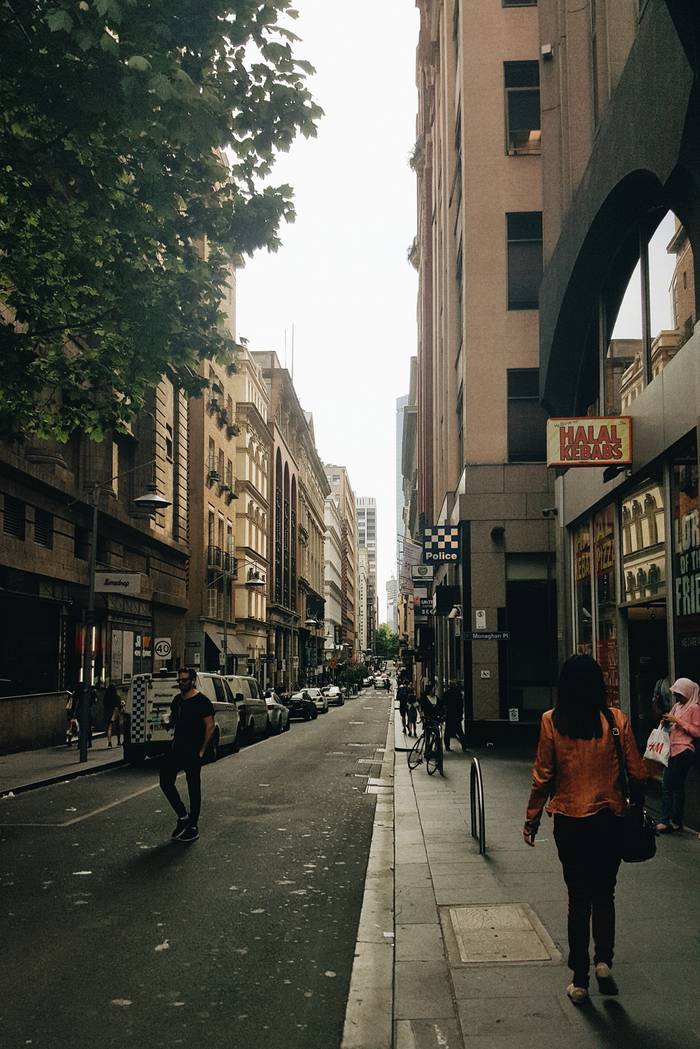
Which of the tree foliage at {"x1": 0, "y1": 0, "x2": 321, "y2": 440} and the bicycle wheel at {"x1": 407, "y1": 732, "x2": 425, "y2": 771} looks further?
the bicycle wheel at {"x1": 407, "y1": 732, "x2": 425, "y2": 771}

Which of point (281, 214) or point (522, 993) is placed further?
point (281, 214)

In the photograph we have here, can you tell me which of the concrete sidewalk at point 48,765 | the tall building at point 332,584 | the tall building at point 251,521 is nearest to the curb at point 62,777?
the concrete sidewalk at point 48,765

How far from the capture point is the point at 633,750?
5766 mm

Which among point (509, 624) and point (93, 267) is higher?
point (93, 267)

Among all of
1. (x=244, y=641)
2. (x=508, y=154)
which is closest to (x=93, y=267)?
(x=508, y=154)

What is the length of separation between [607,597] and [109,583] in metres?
14.1

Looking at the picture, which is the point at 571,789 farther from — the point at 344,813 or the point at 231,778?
the point at 231,778

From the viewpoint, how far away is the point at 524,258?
26469mm

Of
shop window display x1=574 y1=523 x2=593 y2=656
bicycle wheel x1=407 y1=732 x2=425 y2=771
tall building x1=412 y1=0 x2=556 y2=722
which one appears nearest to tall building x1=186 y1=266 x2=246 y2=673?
tall building x1=412 y1=0 x2=556 y2=722

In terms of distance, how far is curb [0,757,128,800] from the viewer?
16.6m

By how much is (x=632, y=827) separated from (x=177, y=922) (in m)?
3.84

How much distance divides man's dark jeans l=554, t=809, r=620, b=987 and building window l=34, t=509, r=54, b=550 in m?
23.0

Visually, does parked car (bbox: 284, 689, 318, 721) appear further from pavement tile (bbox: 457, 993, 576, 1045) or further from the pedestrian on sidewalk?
pavement tile (bbox: 457, 993, 576, 1045)

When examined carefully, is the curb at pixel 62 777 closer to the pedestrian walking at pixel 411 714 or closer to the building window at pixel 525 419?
the pedestrian walking at pixel 411 714
